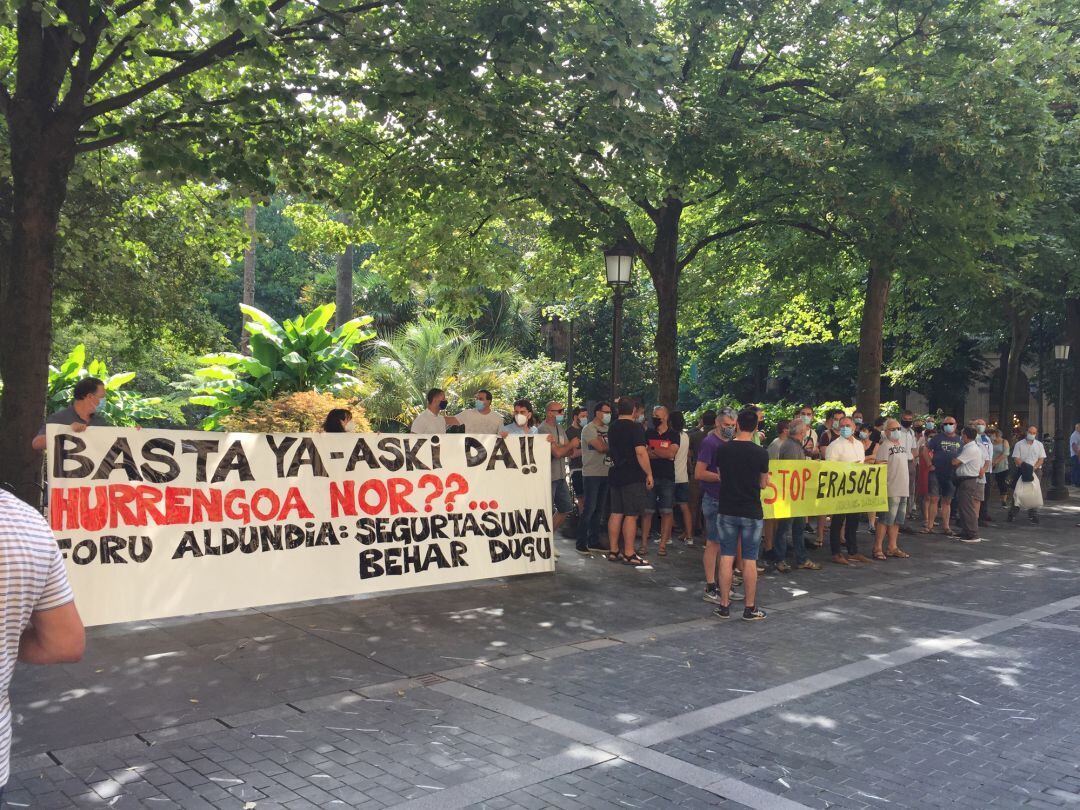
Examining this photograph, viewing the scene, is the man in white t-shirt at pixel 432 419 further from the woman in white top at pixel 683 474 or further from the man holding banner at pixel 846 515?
the man holding banner at pixel 846 515

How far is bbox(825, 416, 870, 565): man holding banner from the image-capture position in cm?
1294

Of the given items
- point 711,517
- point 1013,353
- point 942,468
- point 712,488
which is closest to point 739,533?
point 711,517

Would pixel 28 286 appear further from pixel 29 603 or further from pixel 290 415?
pixel 290 415

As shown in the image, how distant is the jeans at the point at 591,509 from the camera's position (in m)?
12.6

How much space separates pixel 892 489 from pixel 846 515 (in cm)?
83

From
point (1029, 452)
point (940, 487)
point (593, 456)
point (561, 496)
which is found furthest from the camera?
point (1029, 452)

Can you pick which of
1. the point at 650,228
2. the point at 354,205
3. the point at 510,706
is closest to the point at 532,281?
the point at 650,228

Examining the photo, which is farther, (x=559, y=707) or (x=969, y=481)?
(x=969, y=481)

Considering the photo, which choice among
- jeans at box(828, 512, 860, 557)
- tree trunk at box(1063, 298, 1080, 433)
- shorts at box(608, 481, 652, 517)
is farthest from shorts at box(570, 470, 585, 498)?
tree trunk at box(1063, 298, 1080, 433)

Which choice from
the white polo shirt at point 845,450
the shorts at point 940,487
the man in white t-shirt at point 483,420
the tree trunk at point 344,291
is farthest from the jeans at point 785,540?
the tree trunk at point 344,291

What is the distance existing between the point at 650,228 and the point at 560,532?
7324 millimetres

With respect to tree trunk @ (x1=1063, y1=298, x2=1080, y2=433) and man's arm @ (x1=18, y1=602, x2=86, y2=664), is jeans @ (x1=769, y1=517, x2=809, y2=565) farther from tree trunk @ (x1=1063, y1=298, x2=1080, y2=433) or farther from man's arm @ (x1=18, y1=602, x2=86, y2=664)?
tree trunk @ (x1=1063, y1=298, x2=1080, y2=433)

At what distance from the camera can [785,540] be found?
477 inches

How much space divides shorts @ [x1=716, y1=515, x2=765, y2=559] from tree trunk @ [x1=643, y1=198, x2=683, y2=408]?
701 centimetres
